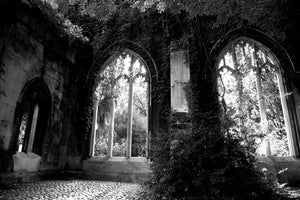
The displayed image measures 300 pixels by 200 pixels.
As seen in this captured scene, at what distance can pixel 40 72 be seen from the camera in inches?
189

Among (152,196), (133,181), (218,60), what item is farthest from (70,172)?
(218,60)

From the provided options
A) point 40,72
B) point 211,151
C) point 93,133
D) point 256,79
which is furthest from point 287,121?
point 40,72

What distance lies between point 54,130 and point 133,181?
2322 mm

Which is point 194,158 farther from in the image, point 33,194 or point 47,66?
point 47,66

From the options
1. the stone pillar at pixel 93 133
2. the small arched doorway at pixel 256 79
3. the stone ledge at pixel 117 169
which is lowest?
the stone ledge at pixel 117 169

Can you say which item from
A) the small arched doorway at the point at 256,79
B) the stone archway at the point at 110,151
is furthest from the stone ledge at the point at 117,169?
the small arched doorway at the point at 256,79

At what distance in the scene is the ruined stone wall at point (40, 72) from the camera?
13.0 ft

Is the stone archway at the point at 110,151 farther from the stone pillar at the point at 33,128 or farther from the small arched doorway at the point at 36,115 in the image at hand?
the stone pillar at the point at 33,128

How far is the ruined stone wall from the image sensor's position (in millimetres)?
3961

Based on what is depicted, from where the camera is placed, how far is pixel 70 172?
5.43 meters

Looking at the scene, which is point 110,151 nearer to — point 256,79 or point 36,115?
point 36,115

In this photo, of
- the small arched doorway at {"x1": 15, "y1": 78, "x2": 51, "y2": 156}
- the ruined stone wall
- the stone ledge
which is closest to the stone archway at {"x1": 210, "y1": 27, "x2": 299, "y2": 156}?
the stone ledge

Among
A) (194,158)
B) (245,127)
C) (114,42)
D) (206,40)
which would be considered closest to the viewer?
(194,158)

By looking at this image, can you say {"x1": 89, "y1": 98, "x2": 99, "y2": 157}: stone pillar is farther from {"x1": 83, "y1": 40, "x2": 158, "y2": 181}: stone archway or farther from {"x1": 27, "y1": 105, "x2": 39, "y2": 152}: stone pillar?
{"x1": 27, "y1": 105, "x2": 39, "y2": 152}: stone pillar
